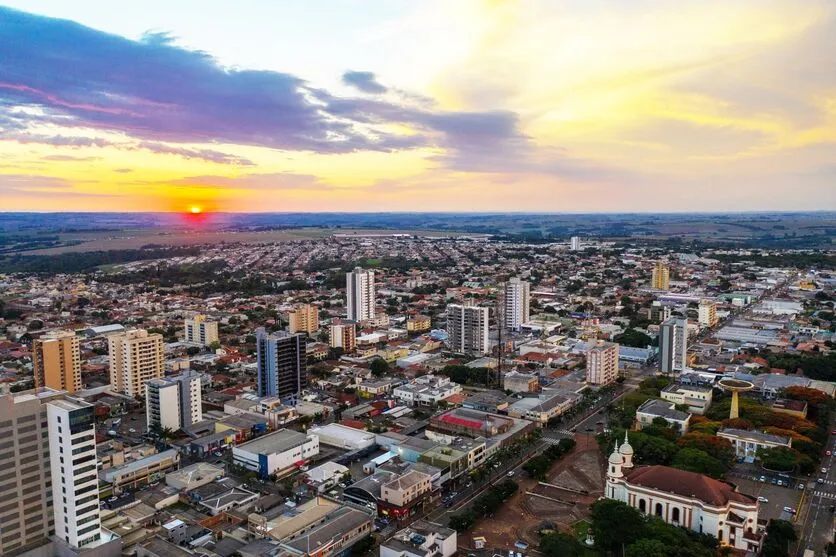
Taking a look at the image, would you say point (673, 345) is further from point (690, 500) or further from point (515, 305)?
point (690, 500)

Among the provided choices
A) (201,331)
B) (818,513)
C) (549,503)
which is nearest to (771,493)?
(818,513)

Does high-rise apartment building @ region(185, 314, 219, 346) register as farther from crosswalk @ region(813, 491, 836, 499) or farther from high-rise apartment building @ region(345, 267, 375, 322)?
crosswalk @ region(813, 491, 836, 499)

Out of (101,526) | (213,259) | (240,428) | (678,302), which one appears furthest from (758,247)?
(101,526)

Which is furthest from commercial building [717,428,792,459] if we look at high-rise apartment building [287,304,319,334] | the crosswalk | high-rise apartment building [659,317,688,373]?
high-rise apartment building [287,304,319,334]

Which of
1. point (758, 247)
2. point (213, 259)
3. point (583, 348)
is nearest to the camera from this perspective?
point (583, 348)

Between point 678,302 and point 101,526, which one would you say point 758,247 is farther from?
point 101,526

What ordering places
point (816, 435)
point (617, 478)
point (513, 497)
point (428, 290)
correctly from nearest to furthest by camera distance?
1. point (617, 478)
2. point (513, 497)
3. point (816, 435)
4. point (428, 290)
